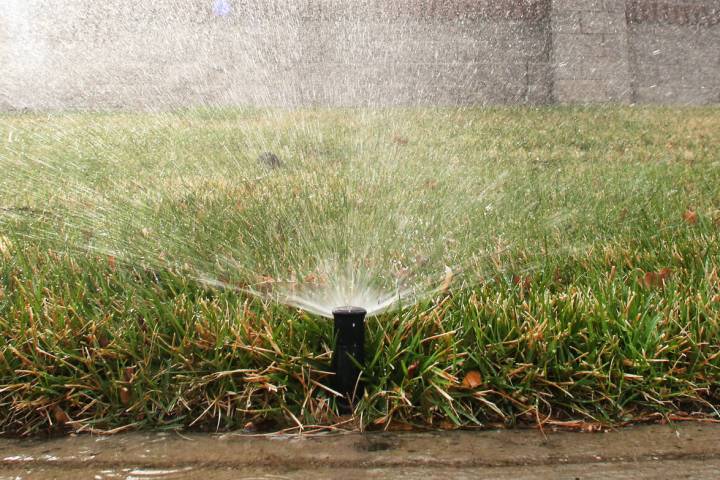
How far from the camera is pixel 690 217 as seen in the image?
116 inches

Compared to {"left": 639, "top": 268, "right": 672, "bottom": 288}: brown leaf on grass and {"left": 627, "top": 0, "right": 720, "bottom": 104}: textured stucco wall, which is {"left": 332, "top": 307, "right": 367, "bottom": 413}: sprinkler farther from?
{"left": 627, "top": 0, "right": 720, "bottom": 104}: textured stucco wall

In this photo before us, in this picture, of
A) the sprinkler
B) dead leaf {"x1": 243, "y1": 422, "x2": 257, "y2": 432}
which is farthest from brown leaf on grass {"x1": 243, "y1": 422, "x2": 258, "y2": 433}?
the sprinkler

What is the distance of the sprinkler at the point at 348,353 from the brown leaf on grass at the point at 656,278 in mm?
984

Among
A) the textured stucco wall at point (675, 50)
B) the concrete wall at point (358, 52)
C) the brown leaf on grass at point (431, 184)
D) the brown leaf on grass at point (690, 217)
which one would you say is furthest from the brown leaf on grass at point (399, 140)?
the textured stucco wall at point (675, 50)

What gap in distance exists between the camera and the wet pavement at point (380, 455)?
4.73ft

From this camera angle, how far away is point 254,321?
185 cm

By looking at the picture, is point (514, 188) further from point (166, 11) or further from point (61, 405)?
point (166, 11)

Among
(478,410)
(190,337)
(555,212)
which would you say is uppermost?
(555,212)

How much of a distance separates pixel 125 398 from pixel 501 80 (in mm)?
7905

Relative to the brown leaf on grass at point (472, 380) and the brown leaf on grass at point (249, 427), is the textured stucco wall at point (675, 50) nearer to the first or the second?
the brown leaf on grass at point (472, 380)

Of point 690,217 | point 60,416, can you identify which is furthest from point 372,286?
point 690,217

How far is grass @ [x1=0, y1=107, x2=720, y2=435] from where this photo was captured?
1.70 metres

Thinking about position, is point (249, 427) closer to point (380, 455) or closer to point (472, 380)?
point (380, 455)

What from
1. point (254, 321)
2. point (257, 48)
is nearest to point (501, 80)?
point (257, 48)
